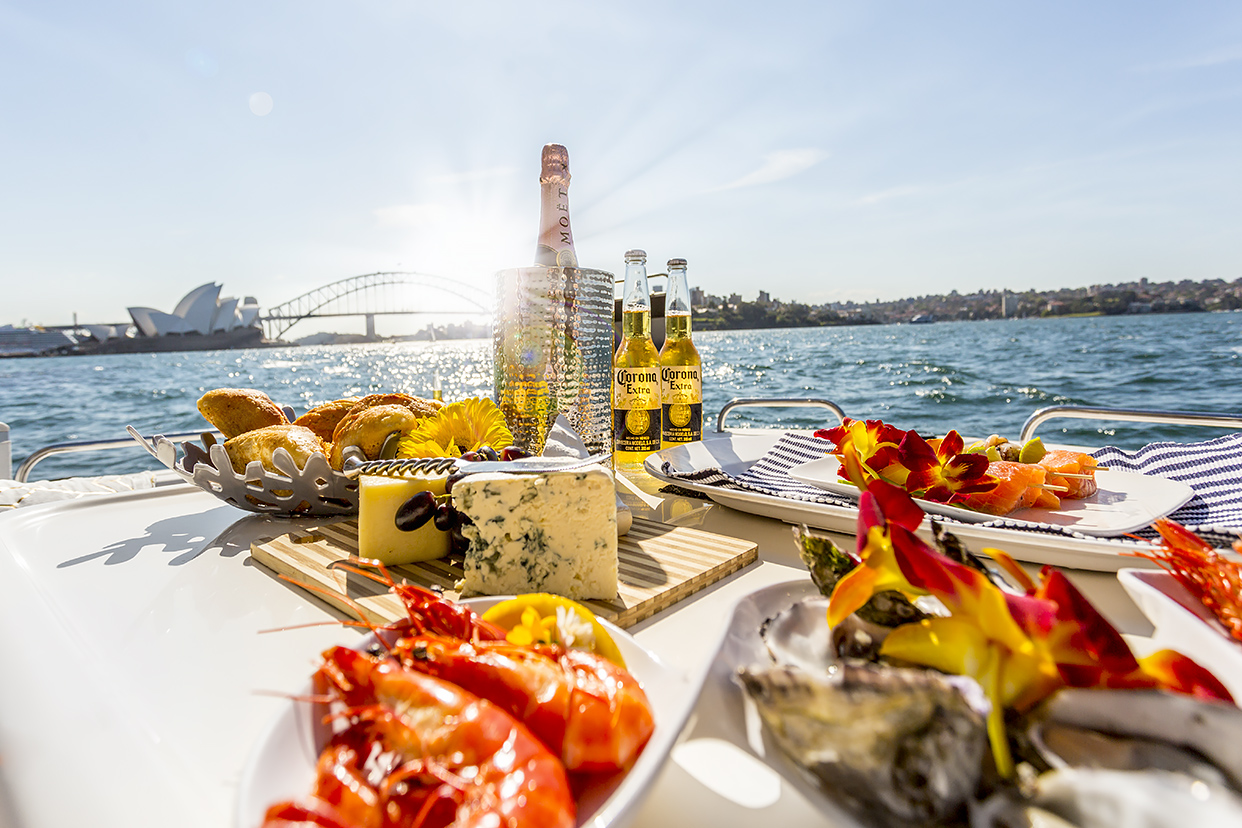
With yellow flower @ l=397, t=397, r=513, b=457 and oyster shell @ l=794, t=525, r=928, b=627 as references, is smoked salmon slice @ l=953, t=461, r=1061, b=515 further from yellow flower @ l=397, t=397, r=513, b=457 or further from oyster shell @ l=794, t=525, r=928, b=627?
yellow flower @ l=397, t=397, r=513, b=457

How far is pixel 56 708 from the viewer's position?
48 centimetres

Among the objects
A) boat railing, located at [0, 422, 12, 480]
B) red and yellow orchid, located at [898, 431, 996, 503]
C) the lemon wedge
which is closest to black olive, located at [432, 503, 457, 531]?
the lemon wedge

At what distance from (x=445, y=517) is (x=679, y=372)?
0.54 m

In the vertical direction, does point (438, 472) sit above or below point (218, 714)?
above

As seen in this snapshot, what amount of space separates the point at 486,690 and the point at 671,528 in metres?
0.53

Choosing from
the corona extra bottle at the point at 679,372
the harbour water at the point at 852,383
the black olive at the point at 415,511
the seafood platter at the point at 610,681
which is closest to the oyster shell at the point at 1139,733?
the seafood platter at the point at 610,681

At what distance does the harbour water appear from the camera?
12.3m

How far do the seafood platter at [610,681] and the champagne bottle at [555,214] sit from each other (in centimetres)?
49

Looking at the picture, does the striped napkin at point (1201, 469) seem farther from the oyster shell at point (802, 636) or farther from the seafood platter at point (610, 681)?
the oyster shell at point (802, 636)

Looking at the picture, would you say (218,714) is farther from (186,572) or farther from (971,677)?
(971,677)

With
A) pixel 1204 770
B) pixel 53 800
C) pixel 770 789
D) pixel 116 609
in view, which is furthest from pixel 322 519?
pixel 1204 770

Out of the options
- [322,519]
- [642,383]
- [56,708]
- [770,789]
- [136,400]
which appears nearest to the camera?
[770,789]

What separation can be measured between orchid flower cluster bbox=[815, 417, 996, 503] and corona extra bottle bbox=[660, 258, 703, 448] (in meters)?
0.31

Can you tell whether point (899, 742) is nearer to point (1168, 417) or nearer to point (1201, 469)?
point (1201, 469)
